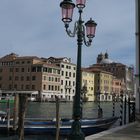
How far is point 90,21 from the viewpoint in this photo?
9.61 meters

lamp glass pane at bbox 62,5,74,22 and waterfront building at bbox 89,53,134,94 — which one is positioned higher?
waterfront building at bbox 89,53,134,94

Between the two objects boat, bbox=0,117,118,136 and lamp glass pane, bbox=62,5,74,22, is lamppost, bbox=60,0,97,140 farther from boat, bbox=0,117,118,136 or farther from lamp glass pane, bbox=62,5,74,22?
boat, bbox=0,117,118,136

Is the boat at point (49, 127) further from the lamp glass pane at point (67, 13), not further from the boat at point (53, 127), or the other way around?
the lamp glass pane at point (67, 13)

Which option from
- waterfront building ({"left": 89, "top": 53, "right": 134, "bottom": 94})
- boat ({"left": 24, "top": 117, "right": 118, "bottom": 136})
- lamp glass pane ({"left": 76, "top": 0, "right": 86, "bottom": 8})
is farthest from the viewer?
waterfront building ({"left": 89, "top": 53, "right": 134, "bottom": 94})

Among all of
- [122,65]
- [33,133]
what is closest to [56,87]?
[122,65]

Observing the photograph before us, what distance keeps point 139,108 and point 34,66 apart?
66583 mm

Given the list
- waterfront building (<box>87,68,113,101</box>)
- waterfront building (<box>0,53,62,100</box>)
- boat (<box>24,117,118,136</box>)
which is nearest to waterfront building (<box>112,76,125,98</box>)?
waterfront building (<box>87,68,113,101</box>)

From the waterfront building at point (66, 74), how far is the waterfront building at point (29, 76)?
227 cm

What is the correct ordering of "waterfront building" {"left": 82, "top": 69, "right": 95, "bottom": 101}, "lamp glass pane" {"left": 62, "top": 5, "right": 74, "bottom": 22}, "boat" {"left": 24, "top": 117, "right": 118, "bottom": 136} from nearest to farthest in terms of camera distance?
1. "lamp glass pane" {"left": 62, "top": 5, "right": 74, "bottom": 22}
2. "boat" {"left": 24, "top": 117, "right": 118, "bottom": 136}
3. "waterfront building" {"left": 82, "top": 69, "right": 95, "bottom": 101}

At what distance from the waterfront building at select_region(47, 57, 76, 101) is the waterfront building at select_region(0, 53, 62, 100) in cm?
227

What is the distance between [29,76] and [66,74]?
38.6 feet

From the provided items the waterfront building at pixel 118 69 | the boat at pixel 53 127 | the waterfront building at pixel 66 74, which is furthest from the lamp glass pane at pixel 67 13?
the waterfront building at pixel 118 69

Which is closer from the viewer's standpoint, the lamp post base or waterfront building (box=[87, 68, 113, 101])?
the lamp post base

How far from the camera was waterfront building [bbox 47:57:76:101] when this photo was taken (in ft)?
298
